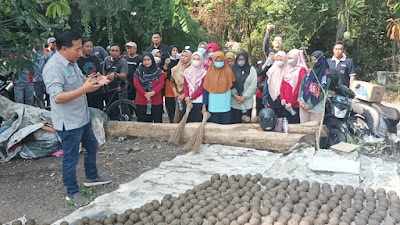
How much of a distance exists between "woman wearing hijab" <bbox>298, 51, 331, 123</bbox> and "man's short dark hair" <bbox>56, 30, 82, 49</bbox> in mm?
3442

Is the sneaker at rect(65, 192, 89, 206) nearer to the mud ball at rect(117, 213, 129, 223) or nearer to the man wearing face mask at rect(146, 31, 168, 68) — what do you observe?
the mud ball at rect(117, 213, 129, 223)

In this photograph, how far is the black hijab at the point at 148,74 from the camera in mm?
6340

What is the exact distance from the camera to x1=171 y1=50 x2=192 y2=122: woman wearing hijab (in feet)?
21.0

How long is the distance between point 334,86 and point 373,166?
1.59m

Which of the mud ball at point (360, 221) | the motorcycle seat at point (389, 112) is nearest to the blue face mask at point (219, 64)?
the motorcycle seat at point (389, 112)

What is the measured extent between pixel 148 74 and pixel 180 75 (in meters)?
0.53

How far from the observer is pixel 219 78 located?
5.82 meters

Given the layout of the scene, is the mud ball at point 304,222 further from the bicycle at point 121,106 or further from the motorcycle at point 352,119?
the bicycle at point 121,106

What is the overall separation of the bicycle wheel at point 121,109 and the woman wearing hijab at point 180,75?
2.95 feet

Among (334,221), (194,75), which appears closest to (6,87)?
(194,75)

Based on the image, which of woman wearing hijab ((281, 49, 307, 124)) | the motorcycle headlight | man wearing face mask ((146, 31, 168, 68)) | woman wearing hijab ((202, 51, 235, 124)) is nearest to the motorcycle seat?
the motorcycle headlight

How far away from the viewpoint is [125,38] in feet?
35.6

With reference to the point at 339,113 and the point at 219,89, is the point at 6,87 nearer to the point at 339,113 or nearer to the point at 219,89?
the point at 219,89

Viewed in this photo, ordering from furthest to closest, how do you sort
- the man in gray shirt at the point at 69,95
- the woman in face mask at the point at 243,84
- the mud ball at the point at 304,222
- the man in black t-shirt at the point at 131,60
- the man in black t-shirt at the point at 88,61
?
the man in black t-shirt at the point at 131,60
the man in black t-shirt at the point at 88,61
the woman in face mask at the point at 243,84
the man in gray shirt at the point at 69,95
the mud ball at the point at 304,222
